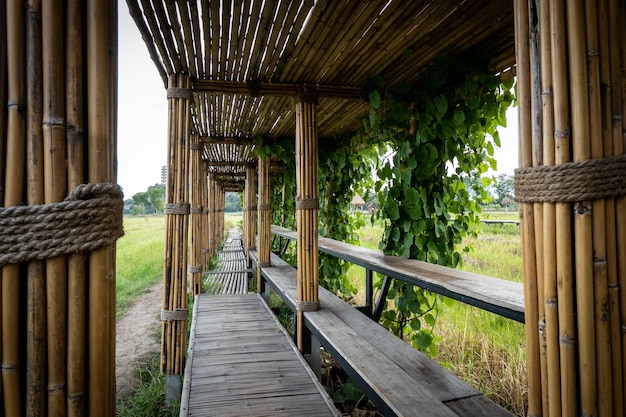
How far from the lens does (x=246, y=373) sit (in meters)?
2.73

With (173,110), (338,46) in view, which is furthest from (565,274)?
(173,110)

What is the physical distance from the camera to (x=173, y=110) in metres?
2.89

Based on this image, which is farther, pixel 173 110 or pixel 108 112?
pixel 173 110

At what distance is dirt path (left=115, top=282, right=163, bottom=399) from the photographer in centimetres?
404

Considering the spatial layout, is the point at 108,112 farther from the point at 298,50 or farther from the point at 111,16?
the point at 298,50

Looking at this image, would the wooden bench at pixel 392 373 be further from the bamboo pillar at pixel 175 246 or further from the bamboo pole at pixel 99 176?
the bamboo pole at pixel 99 176

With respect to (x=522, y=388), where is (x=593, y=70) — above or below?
above

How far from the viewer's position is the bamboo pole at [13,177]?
0.66 m

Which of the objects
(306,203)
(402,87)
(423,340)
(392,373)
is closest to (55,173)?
(392,373)

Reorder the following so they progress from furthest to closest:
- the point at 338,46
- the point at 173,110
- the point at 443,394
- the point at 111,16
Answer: the point at 173,110 → the point at 338,46 → the point at 443,394 → the point at 111,16

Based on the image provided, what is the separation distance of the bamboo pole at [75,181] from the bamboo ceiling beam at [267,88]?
231cm

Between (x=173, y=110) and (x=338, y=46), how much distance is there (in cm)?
145

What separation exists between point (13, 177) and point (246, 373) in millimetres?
2458

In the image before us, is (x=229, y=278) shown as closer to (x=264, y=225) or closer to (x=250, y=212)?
(x=250, y=212)
